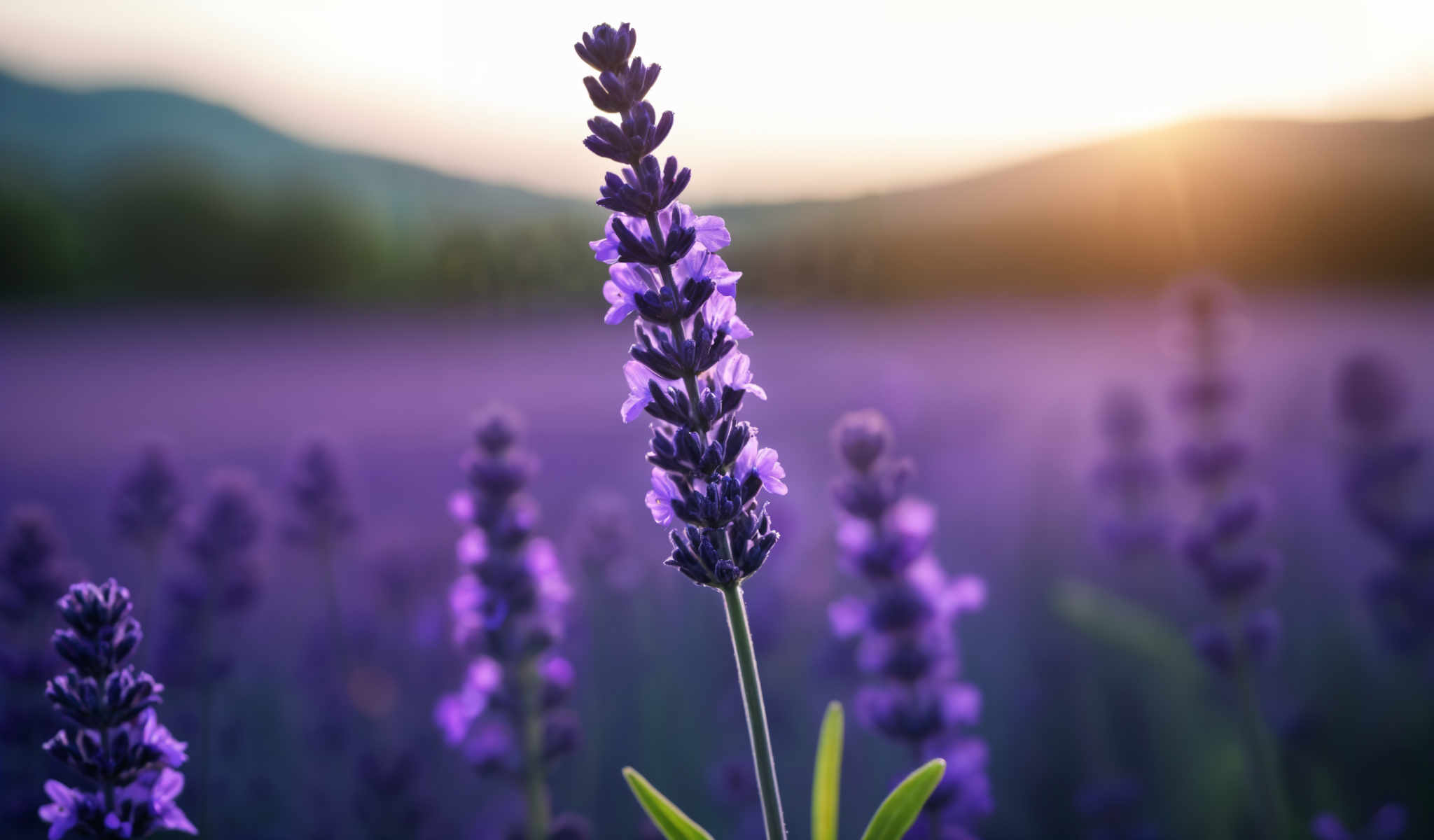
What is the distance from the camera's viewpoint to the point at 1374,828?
3.49 metres

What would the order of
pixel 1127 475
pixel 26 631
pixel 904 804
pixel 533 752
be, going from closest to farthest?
pixel 904 804 → pixel 533 752 → pixel 26 631 → pixel 1127 475

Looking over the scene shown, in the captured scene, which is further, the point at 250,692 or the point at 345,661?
the point at 250,692

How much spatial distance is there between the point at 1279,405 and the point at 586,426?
884 centimetres

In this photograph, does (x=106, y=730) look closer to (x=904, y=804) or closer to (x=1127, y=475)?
(x=904, y=804)

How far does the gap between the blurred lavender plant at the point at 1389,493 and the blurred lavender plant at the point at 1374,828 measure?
175cm

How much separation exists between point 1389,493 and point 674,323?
5.70 m

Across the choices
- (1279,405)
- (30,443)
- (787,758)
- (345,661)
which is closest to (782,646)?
(787,758)

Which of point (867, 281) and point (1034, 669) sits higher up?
point (867, 281)

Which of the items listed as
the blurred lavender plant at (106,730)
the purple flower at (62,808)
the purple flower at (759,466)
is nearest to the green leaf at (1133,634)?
the purple flower at (759,466)

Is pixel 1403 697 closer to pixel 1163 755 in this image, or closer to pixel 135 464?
pixel 1163 755

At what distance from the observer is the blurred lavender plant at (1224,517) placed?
360 cm

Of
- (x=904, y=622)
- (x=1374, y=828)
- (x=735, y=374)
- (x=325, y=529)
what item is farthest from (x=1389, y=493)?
(x=325, y=529)

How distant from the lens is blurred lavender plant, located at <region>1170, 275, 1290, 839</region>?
360 cm

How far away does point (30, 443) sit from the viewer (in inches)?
484
